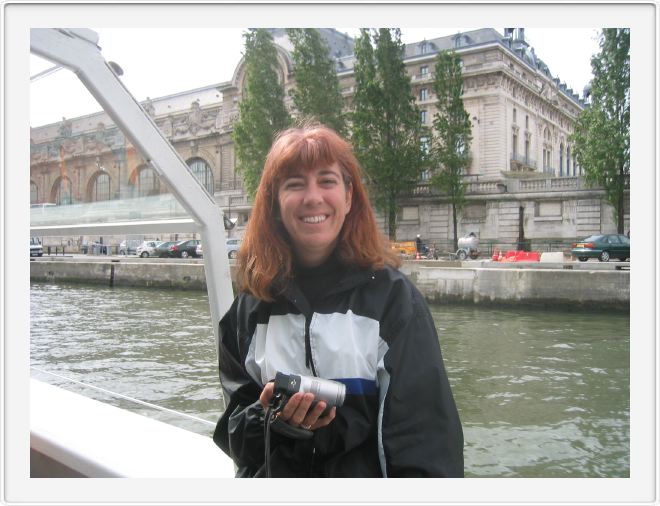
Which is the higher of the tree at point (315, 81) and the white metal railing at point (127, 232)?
the tree at point (315, 81)

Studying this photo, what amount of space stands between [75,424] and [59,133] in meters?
0.97

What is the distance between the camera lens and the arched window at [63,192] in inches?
83.8

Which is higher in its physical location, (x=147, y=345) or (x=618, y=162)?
(x=618, y=162)

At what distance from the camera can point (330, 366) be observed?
49.3 inches

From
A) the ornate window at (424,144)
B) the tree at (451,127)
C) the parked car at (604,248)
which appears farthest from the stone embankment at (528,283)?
the ornate window at (424,144)

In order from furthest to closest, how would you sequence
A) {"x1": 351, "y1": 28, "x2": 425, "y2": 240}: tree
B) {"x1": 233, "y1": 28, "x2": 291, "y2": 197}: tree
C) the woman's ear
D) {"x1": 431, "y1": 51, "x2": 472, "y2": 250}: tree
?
{"x1": 233, "y1": 28, "x2": 291, "y2": 197}: tree → {"x1": 431, "y1": 51, "x2": 472, "y2": 250}: tree → {"x1": 351, "y1": 28, "x2": 425, "y2": 240}: tree → the woman's ear

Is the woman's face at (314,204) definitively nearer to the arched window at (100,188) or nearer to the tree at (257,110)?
the arched window at (100,188)

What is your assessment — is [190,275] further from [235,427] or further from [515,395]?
[235,427]

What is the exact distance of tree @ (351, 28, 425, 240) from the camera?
2719cm

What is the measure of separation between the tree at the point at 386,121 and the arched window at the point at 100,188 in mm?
25137

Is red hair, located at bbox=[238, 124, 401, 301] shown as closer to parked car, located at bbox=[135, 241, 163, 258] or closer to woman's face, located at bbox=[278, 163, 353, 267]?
woman's face, located at bbox=[278, 163, 353, 267]

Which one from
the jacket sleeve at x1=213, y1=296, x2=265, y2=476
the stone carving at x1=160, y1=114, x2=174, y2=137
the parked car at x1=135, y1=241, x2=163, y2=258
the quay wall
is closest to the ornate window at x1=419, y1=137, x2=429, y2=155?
the parked car at x1=135, y1=241, x2=163, y2=258
